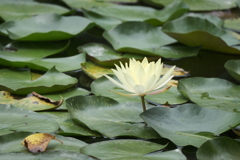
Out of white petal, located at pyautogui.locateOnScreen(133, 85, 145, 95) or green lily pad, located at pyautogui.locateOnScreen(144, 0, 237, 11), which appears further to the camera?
green lily pad, located at pyautogui.locateOnScreen(144, 0, 237, 11)

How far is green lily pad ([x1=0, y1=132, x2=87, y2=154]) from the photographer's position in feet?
3.20

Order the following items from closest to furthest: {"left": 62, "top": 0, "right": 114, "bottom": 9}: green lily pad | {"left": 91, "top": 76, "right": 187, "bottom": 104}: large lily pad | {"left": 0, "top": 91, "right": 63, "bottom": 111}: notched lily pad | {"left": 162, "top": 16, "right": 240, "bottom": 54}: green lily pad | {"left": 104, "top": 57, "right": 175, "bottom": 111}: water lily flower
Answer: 1. {"left": 104, "top": 57, "right": 175, "bottom": 111}: water lily flower
2. {"left": 0, "top": 91, "right": 63, "bottom": 111}: notched lily pad
3. {"left": 91, "top": 76, "right": 187, "bottom": 104}: large lily pad
4. {"left": 162, "top": 16, "right": 240, "bottom": 54}: green lily pad
5. {"left": 62, "top": 0, "right": 114, "bottom": 9}: green lily pad

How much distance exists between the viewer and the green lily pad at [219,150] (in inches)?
37.0

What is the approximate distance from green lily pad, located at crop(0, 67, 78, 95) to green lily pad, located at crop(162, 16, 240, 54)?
2.29 ft

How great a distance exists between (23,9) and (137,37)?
3.11 ft

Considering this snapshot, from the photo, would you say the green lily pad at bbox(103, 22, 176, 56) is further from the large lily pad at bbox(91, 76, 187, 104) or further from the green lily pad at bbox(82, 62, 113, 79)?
the large lily pad at bbox(91, 76, 187, 104)

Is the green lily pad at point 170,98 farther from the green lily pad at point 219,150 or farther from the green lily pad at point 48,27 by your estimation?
the green lily pad at point 48,27

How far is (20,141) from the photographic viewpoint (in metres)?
1.02

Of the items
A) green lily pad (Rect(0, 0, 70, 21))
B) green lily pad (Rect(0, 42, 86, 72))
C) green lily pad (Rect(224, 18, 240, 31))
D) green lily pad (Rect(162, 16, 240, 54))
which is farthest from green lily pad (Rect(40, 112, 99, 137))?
green lily pad (Rect(224, 18, 240, 31))

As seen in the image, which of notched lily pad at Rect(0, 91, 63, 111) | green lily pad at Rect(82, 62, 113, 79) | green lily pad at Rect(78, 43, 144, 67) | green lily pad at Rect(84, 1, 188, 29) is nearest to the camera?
notched lily pad at Rect(0, 91, 63, 111)

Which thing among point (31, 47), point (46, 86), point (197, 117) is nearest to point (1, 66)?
point (31, 47)

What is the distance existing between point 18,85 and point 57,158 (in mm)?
617

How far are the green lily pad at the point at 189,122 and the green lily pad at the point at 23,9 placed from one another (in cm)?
155

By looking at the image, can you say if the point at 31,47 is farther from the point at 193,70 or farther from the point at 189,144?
the point at 189,144
